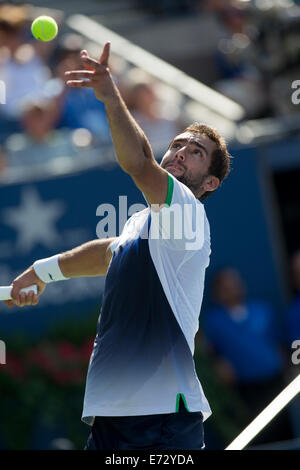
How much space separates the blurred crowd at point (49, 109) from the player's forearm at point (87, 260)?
3235 millimetres

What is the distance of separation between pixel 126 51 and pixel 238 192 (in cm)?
278

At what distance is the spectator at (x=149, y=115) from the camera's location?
834 cm

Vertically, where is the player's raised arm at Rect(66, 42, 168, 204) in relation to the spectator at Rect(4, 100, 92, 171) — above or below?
below

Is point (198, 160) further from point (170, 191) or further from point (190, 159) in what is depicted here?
point (170, 191)

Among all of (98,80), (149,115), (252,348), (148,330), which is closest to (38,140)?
(149,115)

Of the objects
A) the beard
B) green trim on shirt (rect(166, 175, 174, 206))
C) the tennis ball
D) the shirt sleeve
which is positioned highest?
the tennis ball


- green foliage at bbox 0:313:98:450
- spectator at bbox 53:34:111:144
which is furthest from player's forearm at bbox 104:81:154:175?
spectator at bbox 53:34:111:144

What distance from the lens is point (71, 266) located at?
4.48m

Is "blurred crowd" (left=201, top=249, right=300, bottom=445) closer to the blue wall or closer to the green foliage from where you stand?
the blue wall

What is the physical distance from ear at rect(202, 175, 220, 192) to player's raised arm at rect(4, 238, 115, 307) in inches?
21.0

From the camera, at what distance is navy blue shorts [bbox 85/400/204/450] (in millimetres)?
3945

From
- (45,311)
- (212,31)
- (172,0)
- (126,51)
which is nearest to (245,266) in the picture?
(45,311)

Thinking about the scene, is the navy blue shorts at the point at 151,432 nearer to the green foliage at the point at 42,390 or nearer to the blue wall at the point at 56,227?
the green foliage at the point at 42,390
